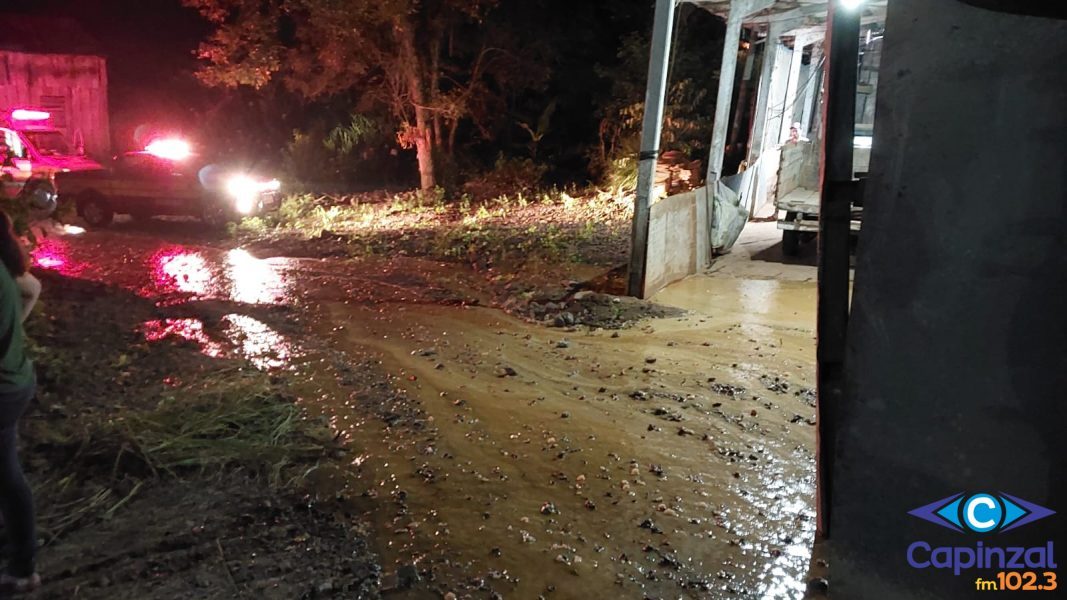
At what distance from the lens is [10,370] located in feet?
9.97

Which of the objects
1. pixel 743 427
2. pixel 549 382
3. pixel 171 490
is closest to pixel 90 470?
pixel 171 490

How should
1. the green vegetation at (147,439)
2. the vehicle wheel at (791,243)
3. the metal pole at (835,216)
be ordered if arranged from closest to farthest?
1. the metal pole at (835,216)
2. the green vegetation at (147,439)
3. the vehicle wheel at (791,243)

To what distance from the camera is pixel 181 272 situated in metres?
9.95

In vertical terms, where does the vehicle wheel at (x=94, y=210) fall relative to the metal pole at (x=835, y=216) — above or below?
below

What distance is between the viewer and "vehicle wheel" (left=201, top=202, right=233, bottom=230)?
13.3m

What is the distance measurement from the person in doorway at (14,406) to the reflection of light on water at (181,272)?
570 cm

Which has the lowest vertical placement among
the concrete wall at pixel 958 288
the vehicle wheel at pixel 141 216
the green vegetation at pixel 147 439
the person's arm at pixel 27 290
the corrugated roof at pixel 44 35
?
the green vegetation at pixel 147 439

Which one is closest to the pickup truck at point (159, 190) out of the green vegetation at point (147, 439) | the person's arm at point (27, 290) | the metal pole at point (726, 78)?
the green vegetation at point (147, 439)

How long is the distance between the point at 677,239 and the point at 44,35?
23780mm

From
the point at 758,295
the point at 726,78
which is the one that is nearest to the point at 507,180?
the point at 726,78

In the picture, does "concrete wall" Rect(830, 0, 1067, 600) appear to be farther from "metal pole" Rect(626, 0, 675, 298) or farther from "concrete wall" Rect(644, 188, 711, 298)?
"concrete wall" Rect(644, 188, 711, 298)

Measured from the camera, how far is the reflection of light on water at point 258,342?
6495mm

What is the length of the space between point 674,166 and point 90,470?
43.3 feet

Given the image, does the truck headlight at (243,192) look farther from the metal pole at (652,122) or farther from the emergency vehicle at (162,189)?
the metal pole at (652,122)
